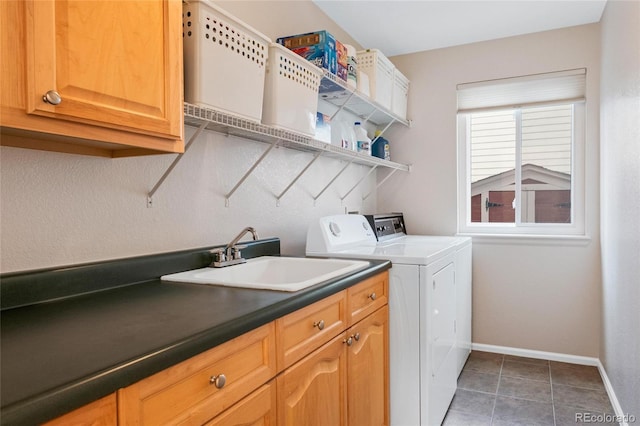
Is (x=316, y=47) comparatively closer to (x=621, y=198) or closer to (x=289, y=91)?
(x=289, y=91)

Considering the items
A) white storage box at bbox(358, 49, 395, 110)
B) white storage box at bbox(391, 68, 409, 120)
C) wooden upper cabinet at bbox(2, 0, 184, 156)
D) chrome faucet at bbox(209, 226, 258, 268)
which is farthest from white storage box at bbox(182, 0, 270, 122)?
white storage box at bbox(391, 68, 409, 120)

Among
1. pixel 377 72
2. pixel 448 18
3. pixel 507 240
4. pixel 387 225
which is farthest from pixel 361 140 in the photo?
pixel 507 240

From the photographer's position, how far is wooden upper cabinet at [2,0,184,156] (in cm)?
80

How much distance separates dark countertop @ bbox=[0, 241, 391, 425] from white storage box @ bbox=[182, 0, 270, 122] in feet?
2.06

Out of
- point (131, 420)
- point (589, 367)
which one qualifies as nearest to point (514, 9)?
point (589, 367)

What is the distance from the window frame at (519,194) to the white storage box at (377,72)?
884 mm

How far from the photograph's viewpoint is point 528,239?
3.15 meters

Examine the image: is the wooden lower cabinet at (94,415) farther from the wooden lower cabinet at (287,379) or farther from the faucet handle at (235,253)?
the faucet handle at (235,253)

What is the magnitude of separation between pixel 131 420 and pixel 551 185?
3326mm

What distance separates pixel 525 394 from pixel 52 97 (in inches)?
112

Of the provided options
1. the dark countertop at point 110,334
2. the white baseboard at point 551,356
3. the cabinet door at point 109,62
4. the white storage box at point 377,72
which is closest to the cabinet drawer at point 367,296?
the dark countertop at point 110,334

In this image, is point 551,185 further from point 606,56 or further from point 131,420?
point 131,420

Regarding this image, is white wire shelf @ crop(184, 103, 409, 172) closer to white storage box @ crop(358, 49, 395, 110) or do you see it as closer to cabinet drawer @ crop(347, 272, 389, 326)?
white storage box @ crop(358, 49, 395, 110)

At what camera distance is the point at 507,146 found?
11.1 feet
